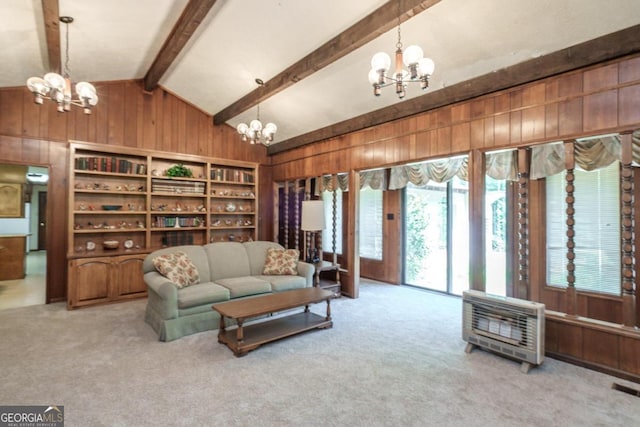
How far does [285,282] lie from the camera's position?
4.35 metres

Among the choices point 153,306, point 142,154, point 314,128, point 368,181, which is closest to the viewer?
point 153,306

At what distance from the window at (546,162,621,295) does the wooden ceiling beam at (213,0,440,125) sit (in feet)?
10.9

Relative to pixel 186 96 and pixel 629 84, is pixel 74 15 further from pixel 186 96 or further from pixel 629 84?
pixel 629 84

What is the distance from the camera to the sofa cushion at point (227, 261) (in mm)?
4484

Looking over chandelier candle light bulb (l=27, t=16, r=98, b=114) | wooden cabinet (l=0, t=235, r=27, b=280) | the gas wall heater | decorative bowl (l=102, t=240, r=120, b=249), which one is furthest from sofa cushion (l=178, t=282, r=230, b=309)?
wooden cabinet (l=0, t=235, r=27, b=280)

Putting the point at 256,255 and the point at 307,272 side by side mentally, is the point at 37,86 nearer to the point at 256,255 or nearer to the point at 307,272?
the point at 256,255

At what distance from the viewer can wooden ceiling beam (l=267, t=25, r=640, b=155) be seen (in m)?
2.68

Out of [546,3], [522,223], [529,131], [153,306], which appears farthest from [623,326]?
[153,306]

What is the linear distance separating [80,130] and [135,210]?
1505 millimetres

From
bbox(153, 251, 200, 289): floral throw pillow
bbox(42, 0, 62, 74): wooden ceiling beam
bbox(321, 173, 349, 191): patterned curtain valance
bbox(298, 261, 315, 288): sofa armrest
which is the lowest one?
bbox(298, 261, 315, 288): sofa armrest

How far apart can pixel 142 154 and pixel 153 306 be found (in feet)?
9.39

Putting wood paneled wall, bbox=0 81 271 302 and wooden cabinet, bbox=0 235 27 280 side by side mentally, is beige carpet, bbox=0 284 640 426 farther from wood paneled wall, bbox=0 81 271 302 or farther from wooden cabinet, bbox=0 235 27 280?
wooden cabinet, bbox=0 235 27 280

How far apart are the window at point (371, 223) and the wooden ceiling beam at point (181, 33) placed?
14.2 feet

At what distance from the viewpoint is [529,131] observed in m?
3.27
